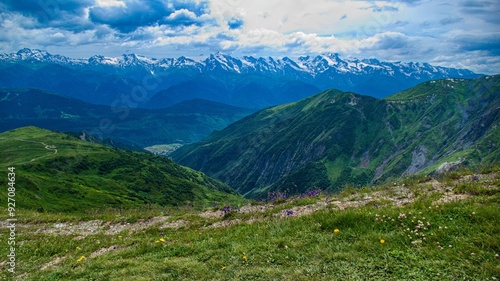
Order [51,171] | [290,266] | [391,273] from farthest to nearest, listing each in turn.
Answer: [51,171]
[290,266]
[391,273]

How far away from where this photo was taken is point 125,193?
184m

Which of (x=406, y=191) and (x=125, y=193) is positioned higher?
(x=406, y=191)

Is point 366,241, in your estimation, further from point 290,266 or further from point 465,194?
point 465,194

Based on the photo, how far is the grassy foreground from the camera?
9945 millimetres

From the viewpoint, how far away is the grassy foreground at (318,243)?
392 inches

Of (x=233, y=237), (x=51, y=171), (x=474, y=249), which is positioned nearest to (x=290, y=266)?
(x=233, y=237)

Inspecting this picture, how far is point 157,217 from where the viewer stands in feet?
71.8

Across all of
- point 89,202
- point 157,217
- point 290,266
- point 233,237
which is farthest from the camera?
point 89,202

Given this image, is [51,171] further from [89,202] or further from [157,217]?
[157,217]

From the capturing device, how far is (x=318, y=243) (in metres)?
12.0

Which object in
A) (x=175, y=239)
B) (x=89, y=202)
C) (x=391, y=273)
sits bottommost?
(x=89, y=202)

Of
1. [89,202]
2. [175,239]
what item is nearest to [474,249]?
[175,239]

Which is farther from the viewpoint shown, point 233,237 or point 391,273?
point 233,237

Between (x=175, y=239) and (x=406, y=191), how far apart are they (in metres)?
12.4
